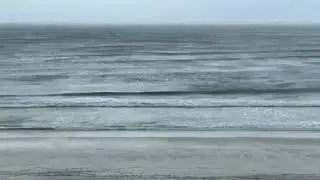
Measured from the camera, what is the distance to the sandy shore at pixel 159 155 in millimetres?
10188

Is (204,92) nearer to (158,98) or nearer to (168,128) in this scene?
(158,98)

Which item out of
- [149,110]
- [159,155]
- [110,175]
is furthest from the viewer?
[149,110]

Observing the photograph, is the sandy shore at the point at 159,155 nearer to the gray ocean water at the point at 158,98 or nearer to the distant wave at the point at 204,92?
the gray ocean water at the point at 158,98

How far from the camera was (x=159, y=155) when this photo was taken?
39.2ft

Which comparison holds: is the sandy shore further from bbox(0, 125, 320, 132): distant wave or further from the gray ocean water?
the gray ocean water

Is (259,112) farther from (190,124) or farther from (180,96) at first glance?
(180,96)

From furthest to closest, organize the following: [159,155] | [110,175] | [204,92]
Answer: [204,92] < [159,155] < [110,175]

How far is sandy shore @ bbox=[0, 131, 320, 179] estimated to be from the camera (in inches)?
401

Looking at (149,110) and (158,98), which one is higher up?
(158,98)

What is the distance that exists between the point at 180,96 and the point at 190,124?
859 centimetres

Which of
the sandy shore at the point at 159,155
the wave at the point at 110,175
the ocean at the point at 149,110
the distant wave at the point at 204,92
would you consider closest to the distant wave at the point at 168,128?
the ocean at the point at 149,110

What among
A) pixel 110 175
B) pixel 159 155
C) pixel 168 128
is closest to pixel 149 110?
pixel 168 128

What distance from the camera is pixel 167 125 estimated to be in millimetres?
16922

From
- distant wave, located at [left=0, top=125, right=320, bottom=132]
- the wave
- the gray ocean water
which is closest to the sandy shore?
the wave
